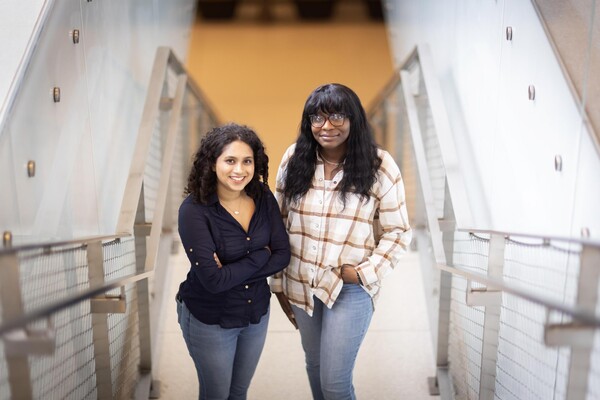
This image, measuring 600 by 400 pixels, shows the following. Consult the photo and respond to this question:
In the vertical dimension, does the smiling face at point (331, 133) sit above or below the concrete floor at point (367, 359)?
above

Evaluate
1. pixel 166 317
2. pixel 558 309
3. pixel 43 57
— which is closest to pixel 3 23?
pixel 43 57

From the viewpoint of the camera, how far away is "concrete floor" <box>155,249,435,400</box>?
2973mm

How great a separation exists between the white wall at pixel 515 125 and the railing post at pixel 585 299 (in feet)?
1.11

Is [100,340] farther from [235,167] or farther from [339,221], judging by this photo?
[339,221]

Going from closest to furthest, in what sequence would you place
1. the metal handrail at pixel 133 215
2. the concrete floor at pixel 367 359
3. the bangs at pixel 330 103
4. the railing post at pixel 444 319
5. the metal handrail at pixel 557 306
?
the metal handrail at pixel 557 306
the metal handrail at pixel 133 215
the bangs at pixel 330 103
the railing post at pixel 444 319
the concrete floor at pixel 367 359

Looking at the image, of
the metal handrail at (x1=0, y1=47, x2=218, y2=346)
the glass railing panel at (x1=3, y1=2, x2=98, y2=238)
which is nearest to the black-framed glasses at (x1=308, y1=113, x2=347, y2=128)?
the metal handrail at (x1=0, y1=47, x2=218, y2=346)

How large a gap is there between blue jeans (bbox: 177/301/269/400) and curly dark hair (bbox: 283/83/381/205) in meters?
0.50

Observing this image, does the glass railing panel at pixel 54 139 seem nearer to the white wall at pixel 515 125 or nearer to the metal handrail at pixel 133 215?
the metal handrail at pixel 133 215

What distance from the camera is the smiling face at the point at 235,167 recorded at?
2014 millimetres

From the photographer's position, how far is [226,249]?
2.03 metres

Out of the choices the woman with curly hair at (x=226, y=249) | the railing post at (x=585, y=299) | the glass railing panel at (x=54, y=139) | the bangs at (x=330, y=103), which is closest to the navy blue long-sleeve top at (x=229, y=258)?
the woman with curly hair at (x=226, y=249)

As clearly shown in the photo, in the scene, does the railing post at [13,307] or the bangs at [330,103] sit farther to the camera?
the bangs at [330,103]

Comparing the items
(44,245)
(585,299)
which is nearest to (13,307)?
(44,245)

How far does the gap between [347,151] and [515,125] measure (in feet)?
2.68
